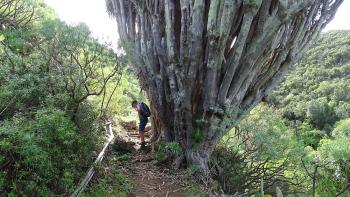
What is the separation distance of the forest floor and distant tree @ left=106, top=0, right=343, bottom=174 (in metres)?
0.54

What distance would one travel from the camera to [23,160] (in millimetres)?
4695

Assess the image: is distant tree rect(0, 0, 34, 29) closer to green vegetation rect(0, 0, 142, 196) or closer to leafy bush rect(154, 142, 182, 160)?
green vegetation rect(0, 0, 142, 196)

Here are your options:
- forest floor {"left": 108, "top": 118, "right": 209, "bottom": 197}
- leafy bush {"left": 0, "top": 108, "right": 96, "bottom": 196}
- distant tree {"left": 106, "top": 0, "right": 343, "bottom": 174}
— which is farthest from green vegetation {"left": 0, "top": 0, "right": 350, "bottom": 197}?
distant tree {"left": 106, "top": 0, "right": 343, "bottom": 174}

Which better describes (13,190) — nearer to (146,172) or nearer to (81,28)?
(81,28)

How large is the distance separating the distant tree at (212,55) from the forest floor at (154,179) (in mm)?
538

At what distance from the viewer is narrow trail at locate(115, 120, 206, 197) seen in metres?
7.02

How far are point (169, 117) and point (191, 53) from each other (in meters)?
1.74

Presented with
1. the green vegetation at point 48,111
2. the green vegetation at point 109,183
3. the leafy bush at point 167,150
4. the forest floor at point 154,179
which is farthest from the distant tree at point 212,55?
the green vegetation at point 109,183

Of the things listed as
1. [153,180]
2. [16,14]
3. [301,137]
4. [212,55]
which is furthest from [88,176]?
[301,137]

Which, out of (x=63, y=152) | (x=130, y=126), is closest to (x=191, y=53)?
(x=63, y=152)

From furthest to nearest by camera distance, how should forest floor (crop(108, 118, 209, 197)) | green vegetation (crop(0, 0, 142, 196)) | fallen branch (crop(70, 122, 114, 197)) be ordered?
forest floor (crop(108, 118, 209, 197)) < fallen branch (crop(70, 122, 114, 197)) < green vegetation (crop(0, 0, 142, 196))

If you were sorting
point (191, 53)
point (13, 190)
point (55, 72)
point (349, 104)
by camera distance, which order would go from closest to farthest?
point (13, 190), point (55, 72), point (191, 53), point (349, 104)

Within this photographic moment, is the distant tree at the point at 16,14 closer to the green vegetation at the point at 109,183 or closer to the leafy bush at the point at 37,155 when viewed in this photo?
the green vegetation at the point at 109,183

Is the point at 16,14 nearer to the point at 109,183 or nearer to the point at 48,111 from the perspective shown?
the point at 48,111
